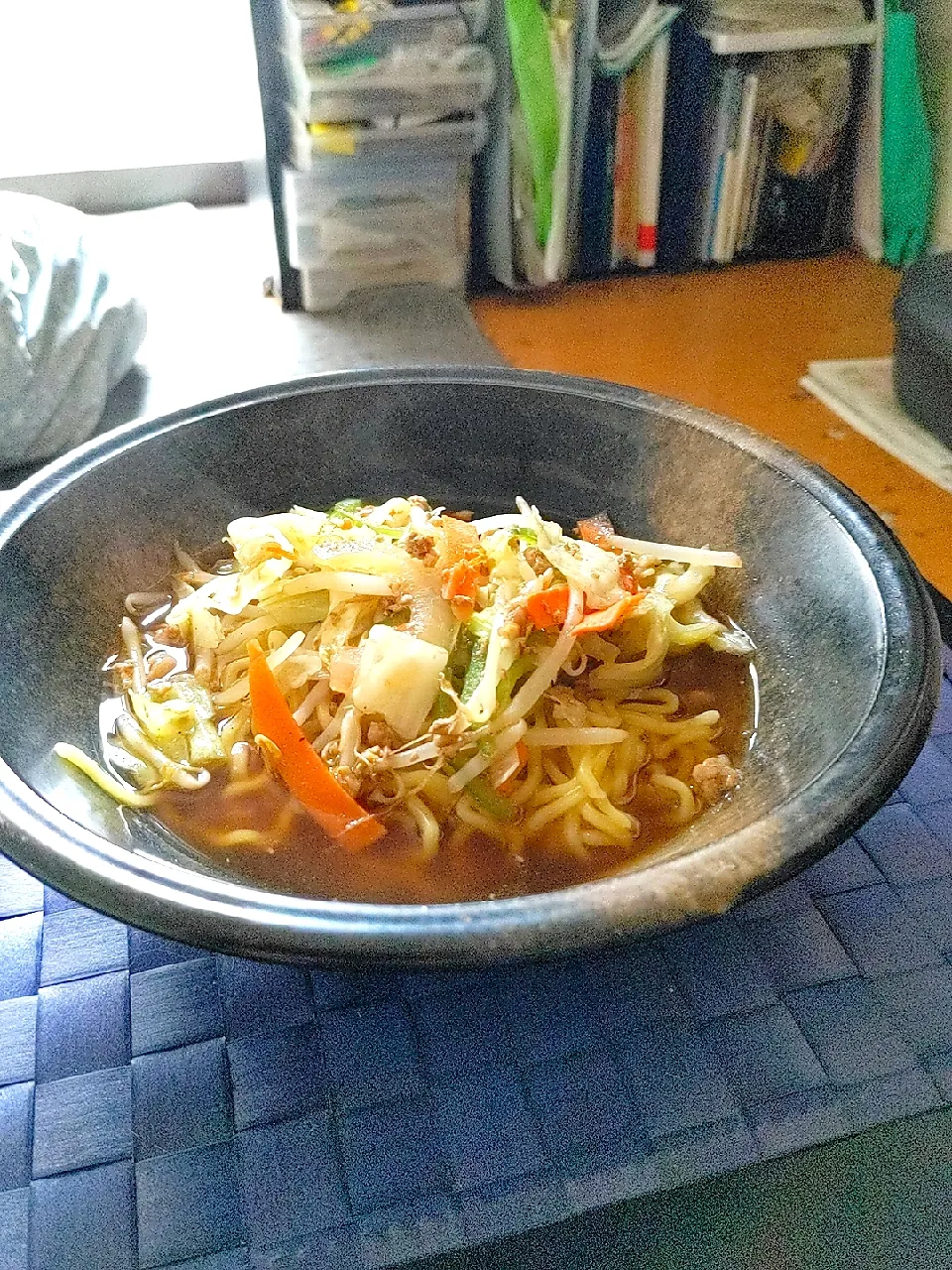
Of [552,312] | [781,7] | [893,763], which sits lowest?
[552,312]

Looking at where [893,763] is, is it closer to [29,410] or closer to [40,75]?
[29,410]

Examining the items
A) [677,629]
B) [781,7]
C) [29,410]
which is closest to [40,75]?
[29,410]

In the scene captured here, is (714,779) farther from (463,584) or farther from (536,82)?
(536,82)

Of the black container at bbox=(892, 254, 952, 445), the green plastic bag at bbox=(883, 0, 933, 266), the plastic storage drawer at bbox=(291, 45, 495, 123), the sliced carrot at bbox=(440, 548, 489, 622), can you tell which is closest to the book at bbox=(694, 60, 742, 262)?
the green plastic bag at bbox=(883, 0, 933, 266)

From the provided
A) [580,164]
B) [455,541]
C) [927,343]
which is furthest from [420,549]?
[580,164]

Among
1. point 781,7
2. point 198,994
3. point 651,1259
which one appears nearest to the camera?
point 651,1259

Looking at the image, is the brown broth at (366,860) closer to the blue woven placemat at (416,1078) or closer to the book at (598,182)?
the blue woven placemat at (416,1078)
